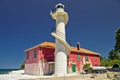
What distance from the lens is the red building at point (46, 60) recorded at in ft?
87.4

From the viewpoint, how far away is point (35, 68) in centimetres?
2727

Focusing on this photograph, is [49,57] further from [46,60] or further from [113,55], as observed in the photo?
[113,55]

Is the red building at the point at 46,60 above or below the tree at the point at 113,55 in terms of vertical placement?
below

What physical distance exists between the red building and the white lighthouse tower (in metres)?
3.27

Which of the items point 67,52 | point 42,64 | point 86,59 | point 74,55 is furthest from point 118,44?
point 42,64

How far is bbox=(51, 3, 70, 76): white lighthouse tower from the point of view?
23.2 m

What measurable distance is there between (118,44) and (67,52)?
11096 millimetres

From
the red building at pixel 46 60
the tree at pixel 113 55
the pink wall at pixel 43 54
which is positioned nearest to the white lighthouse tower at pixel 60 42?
the red building at pixel 46 60

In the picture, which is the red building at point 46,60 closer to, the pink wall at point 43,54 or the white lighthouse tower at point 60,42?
the pink wall at point 43,54

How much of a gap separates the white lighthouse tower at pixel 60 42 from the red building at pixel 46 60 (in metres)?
3.27

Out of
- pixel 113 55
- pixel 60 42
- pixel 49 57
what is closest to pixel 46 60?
pixel 49 57

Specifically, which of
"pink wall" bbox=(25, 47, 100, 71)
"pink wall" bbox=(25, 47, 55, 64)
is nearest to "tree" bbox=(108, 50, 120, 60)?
"pink wall" bbox=(25, 47, 100, 71)

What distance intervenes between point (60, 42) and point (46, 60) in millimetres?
5166

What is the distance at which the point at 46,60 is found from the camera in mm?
27188
